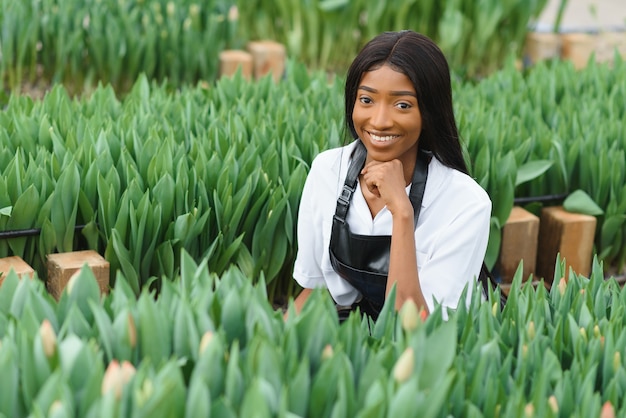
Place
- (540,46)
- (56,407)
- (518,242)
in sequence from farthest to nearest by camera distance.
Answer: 1. (540,46)
2. (518,242)
3. (56,407)

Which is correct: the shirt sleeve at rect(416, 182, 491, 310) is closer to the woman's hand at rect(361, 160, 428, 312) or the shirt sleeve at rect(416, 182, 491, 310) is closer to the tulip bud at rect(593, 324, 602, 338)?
the woman's hand at rect(361, 160, 428, 312)

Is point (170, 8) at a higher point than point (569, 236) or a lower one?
higher

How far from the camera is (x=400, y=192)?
2385 mm

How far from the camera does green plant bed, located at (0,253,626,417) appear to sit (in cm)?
158

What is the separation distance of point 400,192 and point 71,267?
0.97 metres

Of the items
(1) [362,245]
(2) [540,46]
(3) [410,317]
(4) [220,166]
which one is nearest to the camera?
(3) [410,317]

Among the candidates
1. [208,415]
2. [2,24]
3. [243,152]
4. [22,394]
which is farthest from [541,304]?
[2,24]

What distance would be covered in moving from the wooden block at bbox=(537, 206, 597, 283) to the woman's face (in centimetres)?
121

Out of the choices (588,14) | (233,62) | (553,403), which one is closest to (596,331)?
(553,403)

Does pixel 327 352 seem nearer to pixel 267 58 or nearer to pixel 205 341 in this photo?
pixel 205 341

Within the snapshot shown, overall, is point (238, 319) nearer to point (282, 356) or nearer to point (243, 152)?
point (282, 356)

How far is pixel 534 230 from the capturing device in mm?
3457

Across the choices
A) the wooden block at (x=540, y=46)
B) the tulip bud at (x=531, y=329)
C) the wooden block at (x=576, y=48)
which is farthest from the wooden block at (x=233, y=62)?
the tulip bud at (x=531, y=329)

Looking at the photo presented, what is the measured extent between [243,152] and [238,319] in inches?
53.7
